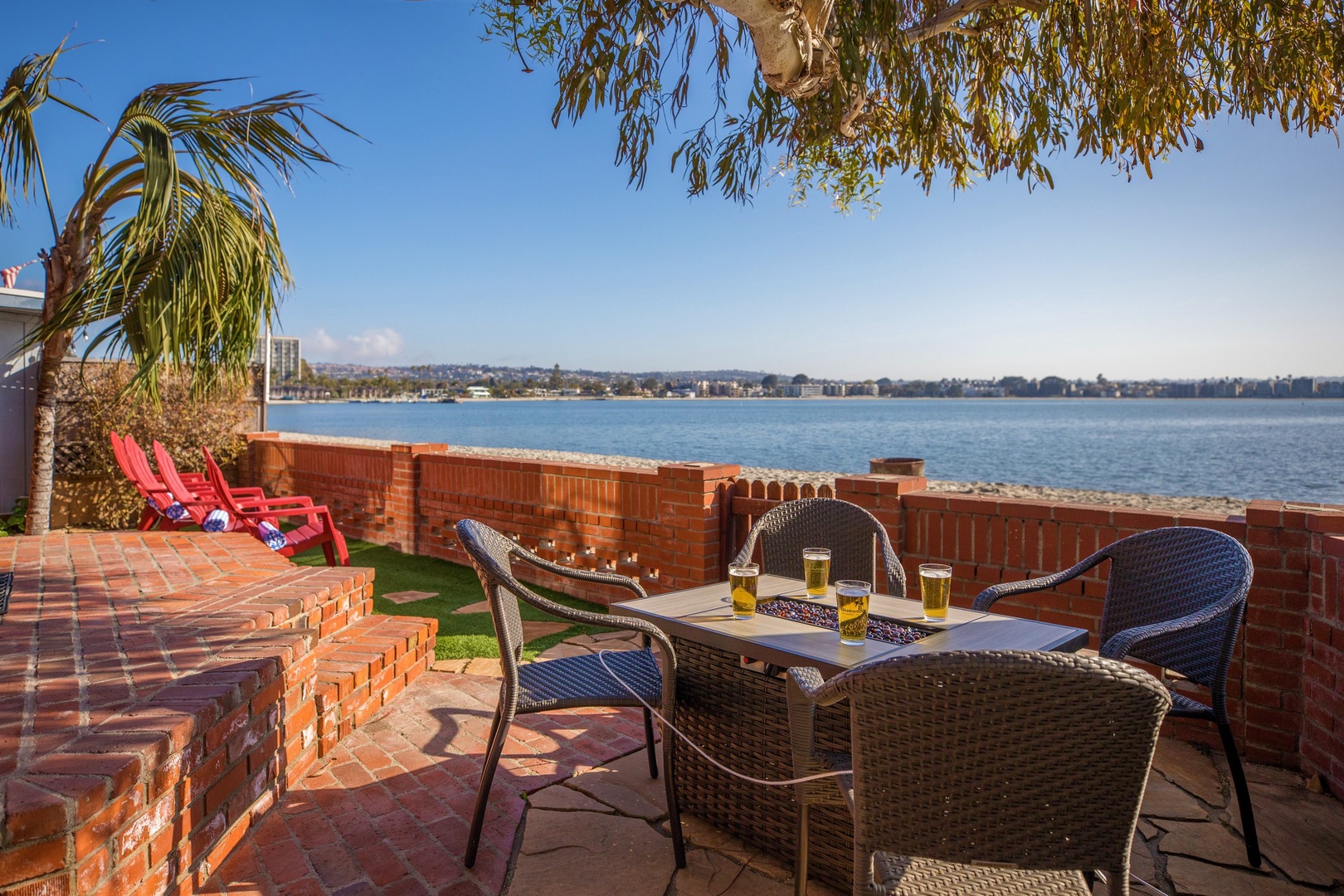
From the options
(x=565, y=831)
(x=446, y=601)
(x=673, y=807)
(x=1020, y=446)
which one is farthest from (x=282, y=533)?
(x=1020, y=446)

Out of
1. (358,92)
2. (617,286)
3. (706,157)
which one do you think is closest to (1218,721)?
(706,157)

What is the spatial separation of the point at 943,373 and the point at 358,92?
74.9 meters

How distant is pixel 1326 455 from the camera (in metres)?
44.9

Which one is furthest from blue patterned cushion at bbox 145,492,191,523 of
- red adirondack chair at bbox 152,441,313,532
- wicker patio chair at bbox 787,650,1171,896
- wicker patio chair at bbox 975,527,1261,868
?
wicker patio chair at bbox 787,650,1171,896

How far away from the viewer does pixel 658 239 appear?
40.3 meters

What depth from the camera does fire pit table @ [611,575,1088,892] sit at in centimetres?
193

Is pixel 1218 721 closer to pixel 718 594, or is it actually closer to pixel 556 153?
pixel 718 594

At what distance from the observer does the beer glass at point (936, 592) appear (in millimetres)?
2135

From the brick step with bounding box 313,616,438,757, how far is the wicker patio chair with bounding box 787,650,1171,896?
7.17 ft

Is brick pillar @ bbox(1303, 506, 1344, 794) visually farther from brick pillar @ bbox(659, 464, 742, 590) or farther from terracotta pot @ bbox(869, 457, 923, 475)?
brick pillar @ bbox(659, 464, 742, 590)

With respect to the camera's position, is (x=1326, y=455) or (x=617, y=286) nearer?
(x=1326, y=455)

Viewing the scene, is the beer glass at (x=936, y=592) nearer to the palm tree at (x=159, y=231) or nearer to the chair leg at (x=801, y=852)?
the chair leg at (x=801, y=852)

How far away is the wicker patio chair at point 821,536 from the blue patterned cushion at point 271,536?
382cm

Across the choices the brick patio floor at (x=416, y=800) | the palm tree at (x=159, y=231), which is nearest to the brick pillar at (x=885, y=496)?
the brick patio floor at (x=416, y=800)
